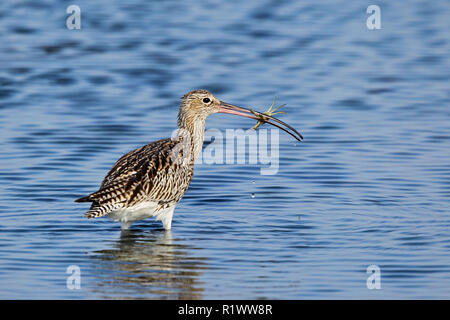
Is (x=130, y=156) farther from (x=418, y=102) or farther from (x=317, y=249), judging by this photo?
(x=418, y=102)

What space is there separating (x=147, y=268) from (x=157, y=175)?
1.42 meters

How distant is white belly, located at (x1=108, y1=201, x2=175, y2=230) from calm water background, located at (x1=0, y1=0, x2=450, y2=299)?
6.9 inches

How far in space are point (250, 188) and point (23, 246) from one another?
11.7ft

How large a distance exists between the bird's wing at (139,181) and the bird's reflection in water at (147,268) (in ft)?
1.51

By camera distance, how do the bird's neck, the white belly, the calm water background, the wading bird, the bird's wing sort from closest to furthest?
the calm water background
the bird's wing
the wading bird
the white belly
the bird's neck

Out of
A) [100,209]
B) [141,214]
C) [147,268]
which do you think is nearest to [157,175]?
[141,214]

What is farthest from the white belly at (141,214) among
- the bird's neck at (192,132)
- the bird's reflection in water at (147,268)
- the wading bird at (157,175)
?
the bird's neck at (192,132)

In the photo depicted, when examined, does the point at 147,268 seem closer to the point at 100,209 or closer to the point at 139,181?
the point at 100,209

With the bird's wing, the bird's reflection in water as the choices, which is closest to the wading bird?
the bird's wing

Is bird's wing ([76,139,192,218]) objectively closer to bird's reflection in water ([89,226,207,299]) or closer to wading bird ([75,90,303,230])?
wading bird ([75,90,303,230])

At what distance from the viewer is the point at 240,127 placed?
50.9ft

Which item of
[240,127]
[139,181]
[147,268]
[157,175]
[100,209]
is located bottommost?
[147,268]

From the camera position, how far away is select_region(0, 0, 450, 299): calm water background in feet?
30.3

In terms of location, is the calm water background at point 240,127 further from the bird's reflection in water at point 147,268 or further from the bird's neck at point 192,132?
the bird's neck at point 192,132
